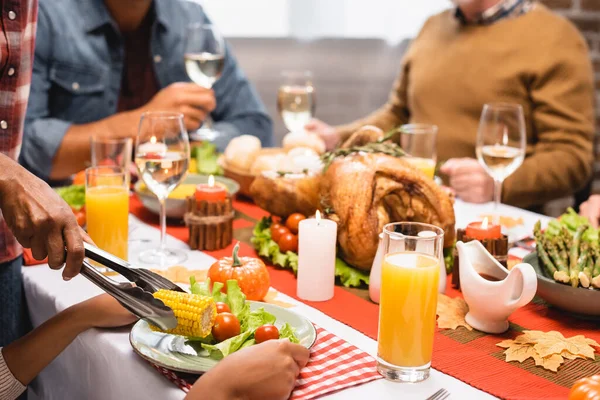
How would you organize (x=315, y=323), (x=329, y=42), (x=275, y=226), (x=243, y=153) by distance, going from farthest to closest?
(x=329, y=42), (x=243, y=153), (x=275, y=226), (x=315, y=323)

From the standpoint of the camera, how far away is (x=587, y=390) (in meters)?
0.84

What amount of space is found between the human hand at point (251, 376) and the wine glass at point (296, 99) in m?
1.36

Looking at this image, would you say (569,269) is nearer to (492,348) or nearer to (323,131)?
(492,348)

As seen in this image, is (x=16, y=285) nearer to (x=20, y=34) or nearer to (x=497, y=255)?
(x=20, y=34)

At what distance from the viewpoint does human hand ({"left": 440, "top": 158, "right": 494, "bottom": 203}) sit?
1.98m

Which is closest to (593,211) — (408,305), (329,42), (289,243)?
(289,243)

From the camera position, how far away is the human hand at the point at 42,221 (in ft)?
3.13

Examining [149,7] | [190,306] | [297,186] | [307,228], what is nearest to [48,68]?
[149,7]

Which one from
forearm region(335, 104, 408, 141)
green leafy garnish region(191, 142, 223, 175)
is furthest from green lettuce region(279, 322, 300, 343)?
forearm region(335, 104, 408, 141)

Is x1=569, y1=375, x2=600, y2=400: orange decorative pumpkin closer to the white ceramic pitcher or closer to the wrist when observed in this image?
the white ceramic pitcher

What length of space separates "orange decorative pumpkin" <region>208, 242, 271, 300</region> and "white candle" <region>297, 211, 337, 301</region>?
78 millimetres

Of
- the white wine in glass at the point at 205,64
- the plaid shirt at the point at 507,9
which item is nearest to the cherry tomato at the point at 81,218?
the white wine in glass at the point at 205,64

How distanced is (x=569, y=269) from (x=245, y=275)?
565 millimetres

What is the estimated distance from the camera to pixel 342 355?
3.37ft
